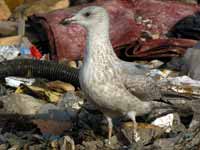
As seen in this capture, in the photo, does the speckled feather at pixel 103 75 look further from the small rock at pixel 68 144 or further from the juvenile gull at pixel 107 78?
the small rock at pixel 68 144

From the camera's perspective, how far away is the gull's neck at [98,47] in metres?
5.36

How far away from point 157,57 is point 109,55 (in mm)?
2891

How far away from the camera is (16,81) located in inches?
298

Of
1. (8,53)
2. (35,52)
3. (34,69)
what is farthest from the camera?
(35,52)

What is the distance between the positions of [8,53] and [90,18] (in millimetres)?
2970

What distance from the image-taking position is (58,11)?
28.6 ft

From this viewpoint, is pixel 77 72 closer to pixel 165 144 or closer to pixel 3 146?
pixel 3 146

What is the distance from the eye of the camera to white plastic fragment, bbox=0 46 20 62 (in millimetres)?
8305

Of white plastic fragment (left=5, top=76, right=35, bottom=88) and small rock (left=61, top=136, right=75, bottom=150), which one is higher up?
small rock (left=61, top=136, right=75, bottom=150)

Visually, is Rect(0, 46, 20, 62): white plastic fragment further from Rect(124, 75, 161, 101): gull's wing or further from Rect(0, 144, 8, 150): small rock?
Rect(124, 75, 161, 101): gull's wing

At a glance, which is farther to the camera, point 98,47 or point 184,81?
point 184,81

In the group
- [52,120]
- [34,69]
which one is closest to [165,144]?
[52,120]

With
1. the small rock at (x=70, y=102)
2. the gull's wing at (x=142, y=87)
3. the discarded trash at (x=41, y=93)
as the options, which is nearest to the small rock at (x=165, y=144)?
the gull's wing at (x=142, y=87)

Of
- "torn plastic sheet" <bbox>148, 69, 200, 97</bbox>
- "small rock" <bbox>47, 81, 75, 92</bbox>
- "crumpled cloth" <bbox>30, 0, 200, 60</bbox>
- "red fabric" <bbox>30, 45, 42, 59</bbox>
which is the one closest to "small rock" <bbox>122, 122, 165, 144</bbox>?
"torn plastic sheet" <bbox>148, 69, 200, 97</bbox>
